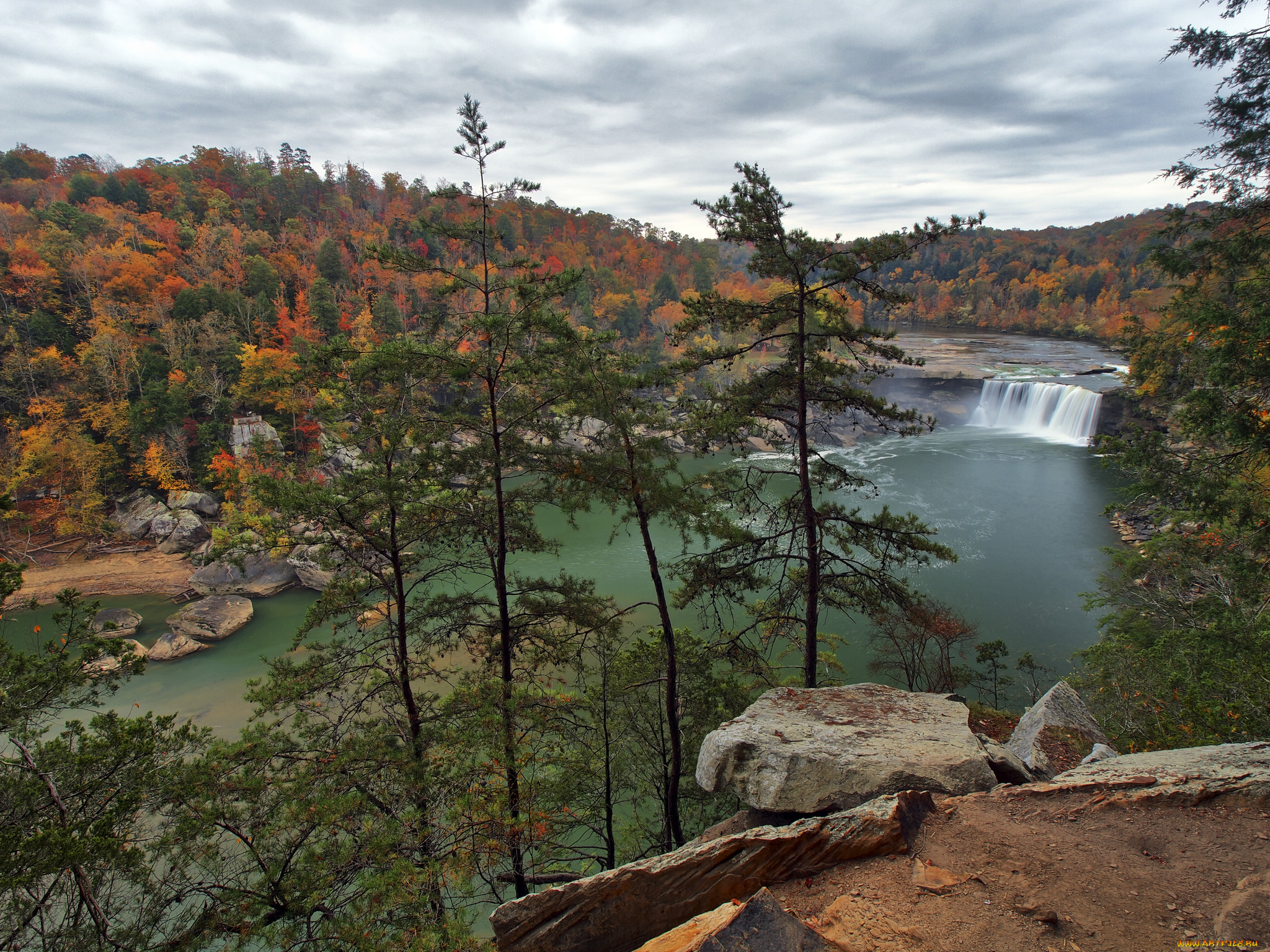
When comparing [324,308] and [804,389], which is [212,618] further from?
[324,308]

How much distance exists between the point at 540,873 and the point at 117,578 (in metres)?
25.1

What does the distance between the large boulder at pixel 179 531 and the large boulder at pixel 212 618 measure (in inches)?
231

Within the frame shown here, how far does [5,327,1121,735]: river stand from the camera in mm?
16391

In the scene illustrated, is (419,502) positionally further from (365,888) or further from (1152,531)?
(1152,531)

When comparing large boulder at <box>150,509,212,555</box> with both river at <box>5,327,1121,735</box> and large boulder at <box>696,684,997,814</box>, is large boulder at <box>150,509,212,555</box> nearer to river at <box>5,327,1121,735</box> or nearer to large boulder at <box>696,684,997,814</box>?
river at <box>5,327,1121,735</box>

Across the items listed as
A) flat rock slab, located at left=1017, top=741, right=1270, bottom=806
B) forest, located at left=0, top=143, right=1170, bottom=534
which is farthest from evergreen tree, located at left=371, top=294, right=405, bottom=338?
flat rock slab, located at left=1017, top=741, right=1270, bottom=806

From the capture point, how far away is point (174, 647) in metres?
18.1

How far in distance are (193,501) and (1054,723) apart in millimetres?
32283

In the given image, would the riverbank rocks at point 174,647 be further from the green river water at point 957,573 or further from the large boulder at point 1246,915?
the large boulder at point 1246,915

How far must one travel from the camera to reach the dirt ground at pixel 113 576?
72.1ft

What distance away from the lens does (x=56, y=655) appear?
5.20m

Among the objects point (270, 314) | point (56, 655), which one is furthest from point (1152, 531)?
point (270, 314)

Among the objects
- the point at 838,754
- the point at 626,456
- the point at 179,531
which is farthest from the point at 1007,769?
the point at 179,531

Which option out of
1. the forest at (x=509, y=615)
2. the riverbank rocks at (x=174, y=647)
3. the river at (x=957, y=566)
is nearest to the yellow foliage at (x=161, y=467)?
the river at (x=957, y=566)
